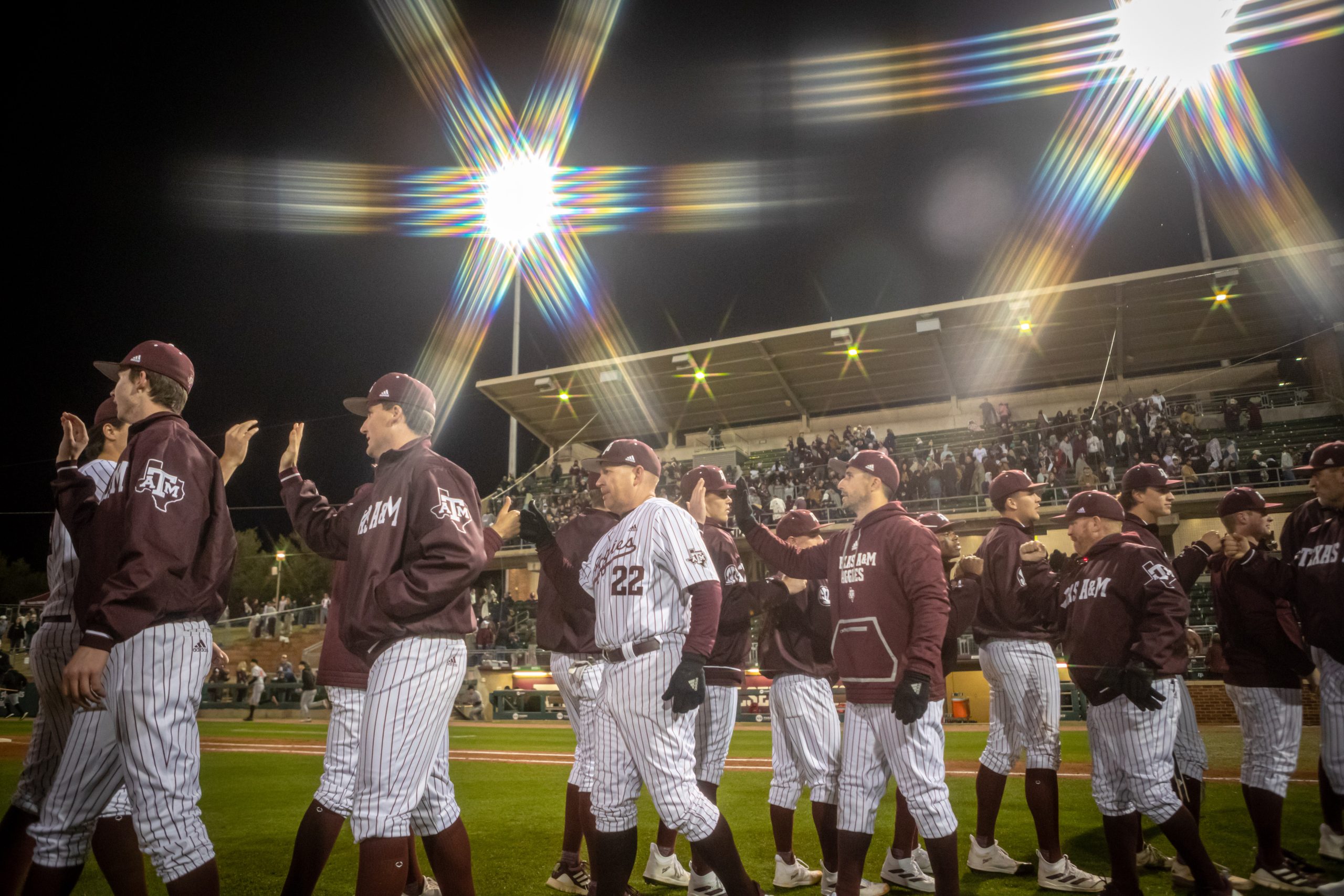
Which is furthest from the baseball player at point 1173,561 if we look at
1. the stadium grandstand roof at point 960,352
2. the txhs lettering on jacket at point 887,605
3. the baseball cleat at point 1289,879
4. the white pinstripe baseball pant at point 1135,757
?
the stadium grandstand roof at point 960,352

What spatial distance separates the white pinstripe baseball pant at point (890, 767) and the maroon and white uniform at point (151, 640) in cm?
266

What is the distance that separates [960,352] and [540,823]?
2373cm

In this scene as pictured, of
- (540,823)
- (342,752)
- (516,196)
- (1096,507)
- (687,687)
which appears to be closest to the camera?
(687,687)

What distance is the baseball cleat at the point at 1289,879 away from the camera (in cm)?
428

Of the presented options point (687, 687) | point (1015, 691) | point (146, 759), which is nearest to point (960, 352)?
point (1015, 691)

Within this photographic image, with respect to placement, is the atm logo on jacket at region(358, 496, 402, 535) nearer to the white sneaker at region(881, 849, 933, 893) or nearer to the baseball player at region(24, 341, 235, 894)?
the baseball player at region(24, 341, 235, 894)

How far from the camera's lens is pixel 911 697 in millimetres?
3607

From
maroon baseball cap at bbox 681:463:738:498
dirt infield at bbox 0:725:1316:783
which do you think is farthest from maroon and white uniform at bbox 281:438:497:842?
dirt infield at bbox 0:725:1316:783

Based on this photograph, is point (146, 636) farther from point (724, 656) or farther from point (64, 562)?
point (724, 656)

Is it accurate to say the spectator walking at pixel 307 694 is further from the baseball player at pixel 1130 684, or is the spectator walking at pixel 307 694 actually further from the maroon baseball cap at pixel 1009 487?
the baseball player at pixel 1130 684

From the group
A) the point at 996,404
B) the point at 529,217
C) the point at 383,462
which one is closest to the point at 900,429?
the point at 996,404

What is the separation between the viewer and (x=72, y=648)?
3.56m

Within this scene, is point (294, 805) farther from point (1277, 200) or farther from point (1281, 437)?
point (1277, 200)

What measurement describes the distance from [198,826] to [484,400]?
112 feet
